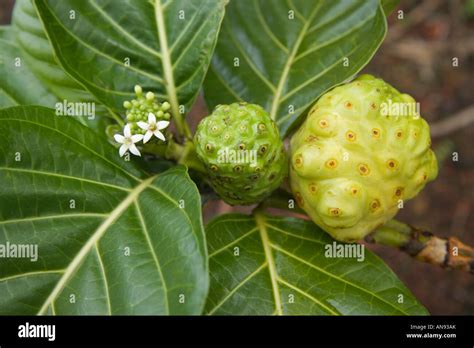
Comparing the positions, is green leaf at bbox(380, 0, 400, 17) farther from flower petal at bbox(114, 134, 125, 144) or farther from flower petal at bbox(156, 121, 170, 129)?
flower petal at bbox(114, 134, 125, 144)

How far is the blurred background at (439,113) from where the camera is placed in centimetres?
364

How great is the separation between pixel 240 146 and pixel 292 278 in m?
0.37

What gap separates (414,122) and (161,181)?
0.60 m

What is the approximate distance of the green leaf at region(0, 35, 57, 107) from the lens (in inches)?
70.4

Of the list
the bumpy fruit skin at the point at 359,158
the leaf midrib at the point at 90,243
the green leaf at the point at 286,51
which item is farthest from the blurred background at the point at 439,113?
the bumpy fruit skin at the point at 359,158

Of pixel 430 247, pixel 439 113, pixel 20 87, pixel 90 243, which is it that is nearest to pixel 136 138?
pixel 90 243

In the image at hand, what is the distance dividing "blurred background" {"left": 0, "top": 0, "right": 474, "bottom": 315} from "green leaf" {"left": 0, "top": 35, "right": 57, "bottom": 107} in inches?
74.1

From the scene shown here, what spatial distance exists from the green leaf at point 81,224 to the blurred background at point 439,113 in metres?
2.09

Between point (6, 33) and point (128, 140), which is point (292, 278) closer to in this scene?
point (128, 140)

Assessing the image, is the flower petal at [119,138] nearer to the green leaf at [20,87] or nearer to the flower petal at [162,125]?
the flower petal at [162,125]

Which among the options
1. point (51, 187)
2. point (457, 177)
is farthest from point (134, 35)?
point (457, 177)

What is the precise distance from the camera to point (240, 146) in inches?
53.7

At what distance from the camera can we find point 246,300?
146cm

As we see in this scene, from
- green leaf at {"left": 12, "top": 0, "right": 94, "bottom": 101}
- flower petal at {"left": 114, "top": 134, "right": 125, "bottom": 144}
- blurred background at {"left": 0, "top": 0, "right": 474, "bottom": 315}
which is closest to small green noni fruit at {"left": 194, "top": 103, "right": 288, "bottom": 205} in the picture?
flower petal at {"left": 114, "top": 134, "right": 125, "bottom": 144}
